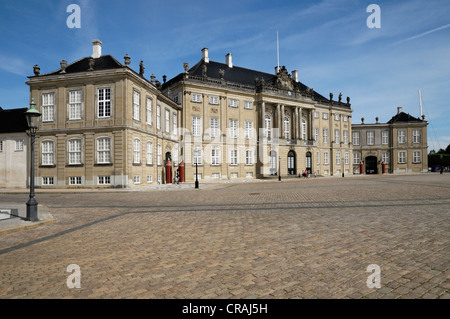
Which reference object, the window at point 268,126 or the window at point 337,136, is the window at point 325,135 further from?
the window at point 268,126

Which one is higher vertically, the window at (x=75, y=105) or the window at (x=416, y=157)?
the window at (x=75, y=105)

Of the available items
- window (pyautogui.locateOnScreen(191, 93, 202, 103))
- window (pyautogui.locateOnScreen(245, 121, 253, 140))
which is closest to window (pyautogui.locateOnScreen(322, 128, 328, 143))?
window (pyautogui.locateOnScreen(245, 121, 253, 140))

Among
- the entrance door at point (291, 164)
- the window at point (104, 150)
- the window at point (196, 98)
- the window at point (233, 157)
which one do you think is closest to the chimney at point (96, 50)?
the window at point (104, 150)

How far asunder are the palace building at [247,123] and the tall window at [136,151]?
33.5ft

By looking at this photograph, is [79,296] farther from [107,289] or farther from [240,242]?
[240,242]

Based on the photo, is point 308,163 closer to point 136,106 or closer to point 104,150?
point 136,106

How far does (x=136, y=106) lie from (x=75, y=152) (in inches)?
281

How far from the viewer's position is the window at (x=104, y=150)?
2545cm

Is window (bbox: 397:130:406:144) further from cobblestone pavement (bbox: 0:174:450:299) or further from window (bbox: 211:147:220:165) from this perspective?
cobblestone pavement (bbox: 0:174:450:299)

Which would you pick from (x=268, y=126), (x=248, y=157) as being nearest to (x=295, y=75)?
(x=268, y=126)

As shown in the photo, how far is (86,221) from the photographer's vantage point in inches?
363

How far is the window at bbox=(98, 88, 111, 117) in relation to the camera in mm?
25609
